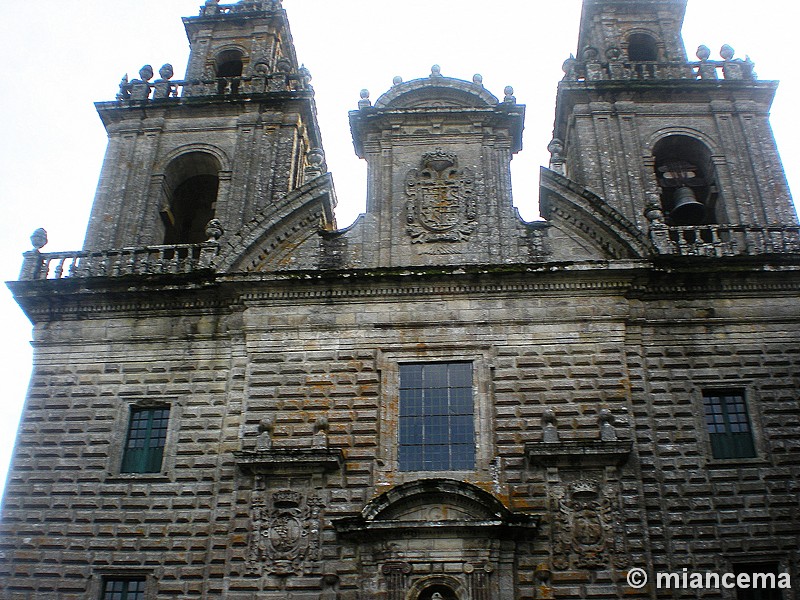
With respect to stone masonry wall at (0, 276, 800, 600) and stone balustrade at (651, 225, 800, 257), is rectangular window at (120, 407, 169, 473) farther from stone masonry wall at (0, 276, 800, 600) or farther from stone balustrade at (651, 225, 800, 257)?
stone balustrade at (651, 225, 800, 257)

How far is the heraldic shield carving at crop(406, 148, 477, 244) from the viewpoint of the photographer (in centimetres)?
1977

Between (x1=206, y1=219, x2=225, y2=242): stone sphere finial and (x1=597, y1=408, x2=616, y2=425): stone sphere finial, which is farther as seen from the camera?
(x1=206, y1=219, x2=225, y2=242): stone sphere finial

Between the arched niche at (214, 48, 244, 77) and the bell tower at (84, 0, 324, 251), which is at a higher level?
the arched niche at (214, 48, 244, 77)

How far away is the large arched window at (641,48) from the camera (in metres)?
25.5

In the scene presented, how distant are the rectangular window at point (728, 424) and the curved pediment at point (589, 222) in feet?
10.5

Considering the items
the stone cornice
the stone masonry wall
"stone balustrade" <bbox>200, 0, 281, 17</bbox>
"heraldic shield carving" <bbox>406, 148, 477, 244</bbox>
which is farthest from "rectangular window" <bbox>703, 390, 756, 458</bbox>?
"stone balustrade" <bbox>200, 0, 281, 17</bbox>

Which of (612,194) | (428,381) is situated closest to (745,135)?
(612,194)

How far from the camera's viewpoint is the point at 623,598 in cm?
1548

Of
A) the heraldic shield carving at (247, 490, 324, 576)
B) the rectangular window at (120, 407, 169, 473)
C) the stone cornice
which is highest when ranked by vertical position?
the stone cornice

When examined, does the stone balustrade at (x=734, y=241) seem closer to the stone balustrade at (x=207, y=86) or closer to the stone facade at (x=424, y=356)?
the stone facade at (x=424, y=356)

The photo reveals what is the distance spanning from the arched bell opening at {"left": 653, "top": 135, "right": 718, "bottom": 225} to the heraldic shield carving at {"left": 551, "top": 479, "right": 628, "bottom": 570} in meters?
7.87

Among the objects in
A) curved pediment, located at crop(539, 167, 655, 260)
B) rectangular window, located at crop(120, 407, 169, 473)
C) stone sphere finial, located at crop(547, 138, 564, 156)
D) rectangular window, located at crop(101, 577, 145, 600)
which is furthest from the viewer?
stone sphere finial, located at crop(547, 138, 564, 156)

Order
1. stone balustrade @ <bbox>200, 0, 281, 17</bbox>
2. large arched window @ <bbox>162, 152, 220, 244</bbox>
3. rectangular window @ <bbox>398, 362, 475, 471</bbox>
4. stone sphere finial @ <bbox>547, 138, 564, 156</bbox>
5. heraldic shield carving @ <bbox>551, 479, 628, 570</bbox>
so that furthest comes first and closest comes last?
stone balustrade @ <bbox>200, 0, 281, 17</bbox> < large arched window @ <bbox>162, 152, 220, 244</bbox> < stone sphere finial @ <bbox>547, 138, 564, 156</bbox> < rectangular window @ <bbox>398, 362, 475, 471</bbox> < heraldic shield carving @ <bbox>551, 479, 628, 570</bbox>

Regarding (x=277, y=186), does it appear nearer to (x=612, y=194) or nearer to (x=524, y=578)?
(x=612, y=194)
